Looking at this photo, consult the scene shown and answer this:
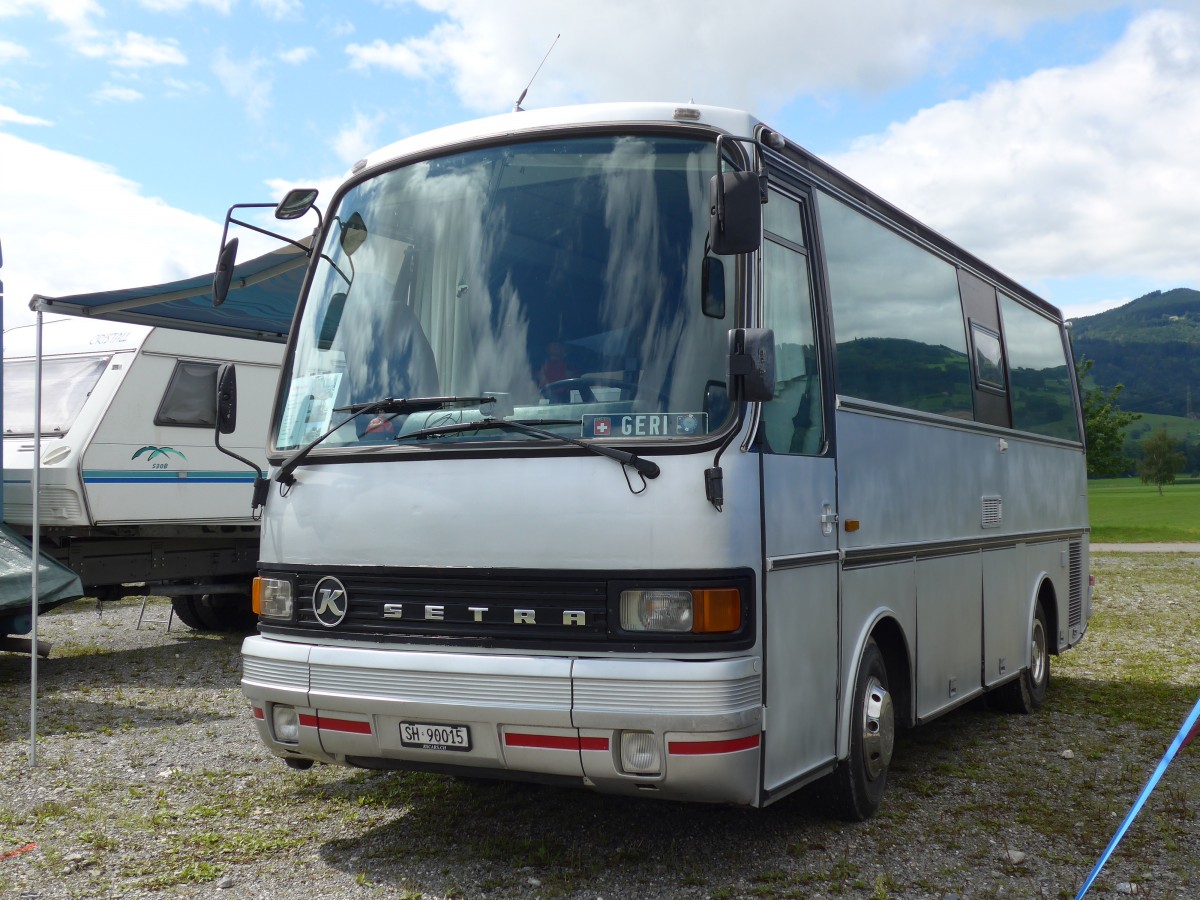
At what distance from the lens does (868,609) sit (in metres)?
5.69

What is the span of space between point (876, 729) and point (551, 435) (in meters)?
2.30

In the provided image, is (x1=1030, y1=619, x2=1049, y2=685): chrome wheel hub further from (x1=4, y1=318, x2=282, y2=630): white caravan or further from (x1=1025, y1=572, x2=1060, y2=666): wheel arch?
(x1=4, y1=318, x2=282, y2=630): white caravan

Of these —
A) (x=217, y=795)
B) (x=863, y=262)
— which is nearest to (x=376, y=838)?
(x=217, y=795)

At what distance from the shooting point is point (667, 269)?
4688mm

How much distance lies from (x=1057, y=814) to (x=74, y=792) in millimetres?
5050

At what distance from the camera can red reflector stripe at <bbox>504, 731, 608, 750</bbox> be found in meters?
4.35

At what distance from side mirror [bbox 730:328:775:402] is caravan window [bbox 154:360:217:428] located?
26.7ft

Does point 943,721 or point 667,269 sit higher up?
point 667,269

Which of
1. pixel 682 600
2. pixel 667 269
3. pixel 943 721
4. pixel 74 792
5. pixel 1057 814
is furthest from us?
pixel 943 721

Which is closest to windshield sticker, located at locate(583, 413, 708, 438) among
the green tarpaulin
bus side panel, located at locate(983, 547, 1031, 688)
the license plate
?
the license plate

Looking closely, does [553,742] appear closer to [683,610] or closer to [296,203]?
[683,610]

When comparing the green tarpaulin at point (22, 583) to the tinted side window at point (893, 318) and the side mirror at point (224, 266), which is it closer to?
the side mirror at point (224, 266)

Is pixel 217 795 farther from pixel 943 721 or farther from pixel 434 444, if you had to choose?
pixel 943 721

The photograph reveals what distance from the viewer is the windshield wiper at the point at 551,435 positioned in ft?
14.4
